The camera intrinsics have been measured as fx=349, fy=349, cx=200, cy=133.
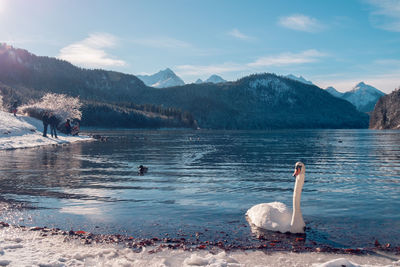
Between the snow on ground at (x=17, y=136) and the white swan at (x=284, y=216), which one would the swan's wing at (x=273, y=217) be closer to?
the white swan at (x=284, y=216)

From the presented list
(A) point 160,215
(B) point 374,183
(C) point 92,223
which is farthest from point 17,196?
(B) point 374,183

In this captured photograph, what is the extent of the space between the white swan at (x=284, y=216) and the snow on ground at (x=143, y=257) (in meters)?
2.15

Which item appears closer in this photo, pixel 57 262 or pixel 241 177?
pixel 57 262

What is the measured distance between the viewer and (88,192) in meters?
21.8

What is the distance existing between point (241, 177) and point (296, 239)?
1677cm

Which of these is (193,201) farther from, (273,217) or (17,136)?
(17,136)

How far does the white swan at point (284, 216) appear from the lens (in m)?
13.5

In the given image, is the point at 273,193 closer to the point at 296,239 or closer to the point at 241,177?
the point at 241,177

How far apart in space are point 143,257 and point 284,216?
19.7 ft

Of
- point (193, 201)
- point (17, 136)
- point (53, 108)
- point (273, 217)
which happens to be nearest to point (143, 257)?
point (273, 217)

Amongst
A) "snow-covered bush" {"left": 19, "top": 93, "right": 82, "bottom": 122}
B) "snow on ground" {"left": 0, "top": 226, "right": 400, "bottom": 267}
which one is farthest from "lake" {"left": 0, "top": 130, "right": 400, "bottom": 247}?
"snow-covered bush" {"left": 19, "top": 93, "right": 82, "bottom": 122}

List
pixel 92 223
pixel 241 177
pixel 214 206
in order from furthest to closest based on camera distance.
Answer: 1. pixel 241 177
2. pixel 214 206
3. pixel 92 223

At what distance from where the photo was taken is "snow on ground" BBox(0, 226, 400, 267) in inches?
408

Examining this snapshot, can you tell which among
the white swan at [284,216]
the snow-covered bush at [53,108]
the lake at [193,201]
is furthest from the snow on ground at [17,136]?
the white swan at [284,216]
